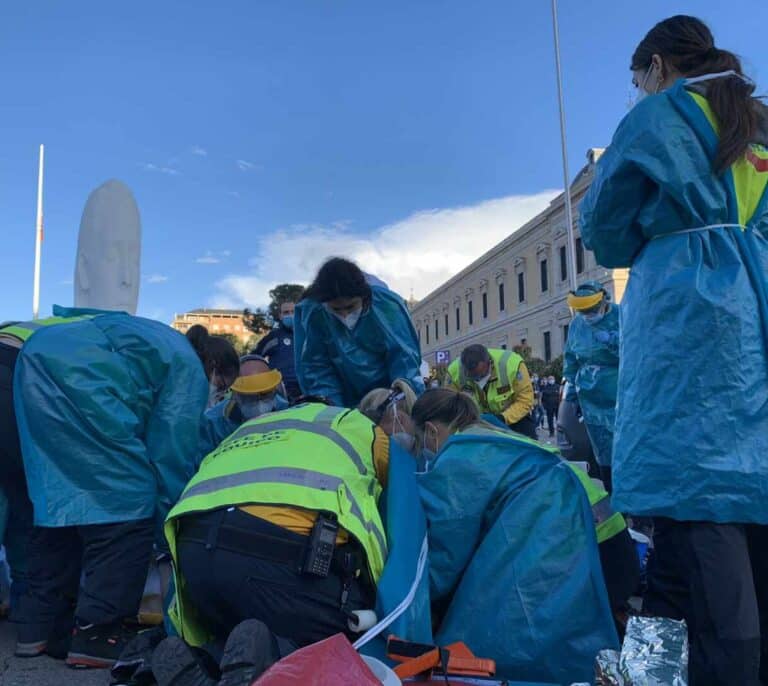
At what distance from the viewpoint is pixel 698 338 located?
1.71 meters

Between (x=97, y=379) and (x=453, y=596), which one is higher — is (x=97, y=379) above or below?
above

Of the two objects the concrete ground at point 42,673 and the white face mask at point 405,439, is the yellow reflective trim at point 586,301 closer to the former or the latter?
the white face mask at point 405,439

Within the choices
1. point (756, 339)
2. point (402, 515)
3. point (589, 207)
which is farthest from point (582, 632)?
point (589, 207)

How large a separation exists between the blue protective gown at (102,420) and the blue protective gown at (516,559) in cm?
105

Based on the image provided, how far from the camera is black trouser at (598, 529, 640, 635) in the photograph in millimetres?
2396

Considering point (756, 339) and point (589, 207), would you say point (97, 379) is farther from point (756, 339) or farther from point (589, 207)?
point (756, 339)

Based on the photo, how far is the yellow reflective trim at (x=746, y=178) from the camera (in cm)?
181

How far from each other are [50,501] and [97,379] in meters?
0.46

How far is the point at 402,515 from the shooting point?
7.08 ft

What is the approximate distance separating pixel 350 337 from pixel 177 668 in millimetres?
2215

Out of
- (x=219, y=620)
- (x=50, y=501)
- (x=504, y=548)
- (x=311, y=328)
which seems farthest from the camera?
(x=311, y=328)

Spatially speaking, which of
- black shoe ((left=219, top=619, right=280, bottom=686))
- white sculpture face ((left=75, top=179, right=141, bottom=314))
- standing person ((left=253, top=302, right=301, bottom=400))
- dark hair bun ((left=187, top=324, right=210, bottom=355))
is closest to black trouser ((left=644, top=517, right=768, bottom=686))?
black shoe ((left=219, top=619, right=280, bottom=686))

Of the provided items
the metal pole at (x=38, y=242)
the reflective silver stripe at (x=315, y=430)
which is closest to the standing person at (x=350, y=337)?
the reflective silver stripe at (x=315, y=430)

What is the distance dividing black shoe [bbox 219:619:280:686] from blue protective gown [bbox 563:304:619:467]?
11.3 ft
